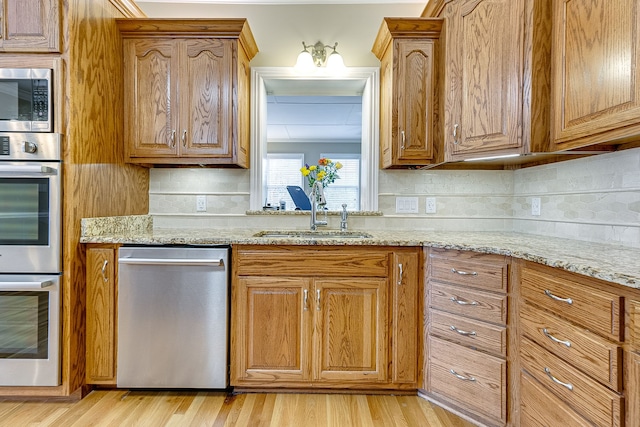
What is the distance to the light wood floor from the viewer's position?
1.75 meters

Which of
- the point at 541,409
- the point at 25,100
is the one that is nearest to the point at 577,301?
the point at 541,409

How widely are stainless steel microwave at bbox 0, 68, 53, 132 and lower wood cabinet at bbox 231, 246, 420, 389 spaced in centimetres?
116

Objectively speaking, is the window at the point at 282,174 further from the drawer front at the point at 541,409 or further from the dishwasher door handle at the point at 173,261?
the drawer front at the point at 541,409

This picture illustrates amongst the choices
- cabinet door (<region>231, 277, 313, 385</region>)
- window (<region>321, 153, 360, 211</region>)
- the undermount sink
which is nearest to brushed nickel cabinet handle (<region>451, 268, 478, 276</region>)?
the undermount sink

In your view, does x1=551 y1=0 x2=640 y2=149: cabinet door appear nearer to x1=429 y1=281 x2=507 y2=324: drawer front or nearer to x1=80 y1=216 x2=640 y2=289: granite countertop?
x1=80 y1=216 x2=640 y2=289: granite countertop

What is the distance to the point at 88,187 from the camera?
1.97m

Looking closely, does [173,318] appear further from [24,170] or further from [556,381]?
[556,381]

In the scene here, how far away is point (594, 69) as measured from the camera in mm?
1457

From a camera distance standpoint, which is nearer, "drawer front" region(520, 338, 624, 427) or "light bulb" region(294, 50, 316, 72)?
"drawer front" region(520, 338, 624, 427)

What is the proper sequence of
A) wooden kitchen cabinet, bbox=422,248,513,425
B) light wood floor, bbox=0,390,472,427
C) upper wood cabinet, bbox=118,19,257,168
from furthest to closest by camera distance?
upper wood cabinet, bbox=118,19,257,168 → light wood floor, bbox=0,390,472,427 → wooden kitchen cabinet, bbox=422,248,513,425

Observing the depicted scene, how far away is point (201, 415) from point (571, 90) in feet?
7.42

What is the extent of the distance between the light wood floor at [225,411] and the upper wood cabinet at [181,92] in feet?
4.43

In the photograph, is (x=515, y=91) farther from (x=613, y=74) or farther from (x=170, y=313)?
(x=170, y=313)

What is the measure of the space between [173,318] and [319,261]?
82cm
